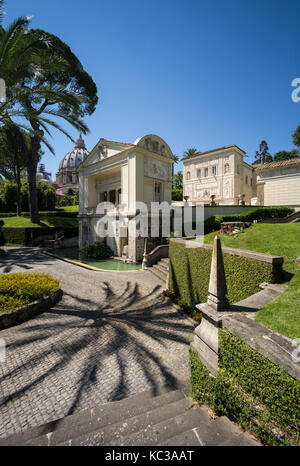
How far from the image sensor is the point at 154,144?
17.5 meters

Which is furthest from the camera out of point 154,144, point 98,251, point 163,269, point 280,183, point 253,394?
point 98,251

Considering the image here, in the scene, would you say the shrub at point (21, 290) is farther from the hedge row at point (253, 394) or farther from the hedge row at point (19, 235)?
the hedge row at point (19, 235)

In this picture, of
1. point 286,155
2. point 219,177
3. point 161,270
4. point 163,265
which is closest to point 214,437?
point 161,270

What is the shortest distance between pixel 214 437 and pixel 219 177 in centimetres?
3284

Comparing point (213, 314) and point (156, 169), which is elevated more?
point (156, 169)

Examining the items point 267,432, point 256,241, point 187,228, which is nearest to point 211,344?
point 267,432

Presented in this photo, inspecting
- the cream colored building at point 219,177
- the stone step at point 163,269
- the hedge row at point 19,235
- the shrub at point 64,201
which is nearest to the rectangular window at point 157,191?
the stone step at point 163,269

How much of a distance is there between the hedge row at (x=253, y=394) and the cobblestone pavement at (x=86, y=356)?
1.30 m

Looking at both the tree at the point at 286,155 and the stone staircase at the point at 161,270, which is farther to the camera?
the tree at the point at 286,155

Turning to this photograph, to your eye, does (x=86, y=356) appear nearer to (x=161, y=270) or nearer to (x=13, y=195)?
(x=161, y=270)

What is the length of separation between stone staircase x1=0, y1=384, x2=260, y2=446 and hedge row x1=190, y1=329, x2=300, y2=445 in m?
0.19

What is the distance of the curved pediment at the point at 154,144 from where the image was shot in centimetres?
1641

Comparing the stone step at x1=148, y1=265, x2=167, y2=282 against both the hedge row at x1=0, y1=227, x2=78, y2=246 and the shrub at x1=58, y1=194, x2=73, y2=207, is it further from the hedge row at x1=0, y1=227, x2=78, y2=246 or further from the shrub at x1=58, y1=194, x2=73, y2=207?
the shrub at x1=58, y1=194, x2=73, y2=207

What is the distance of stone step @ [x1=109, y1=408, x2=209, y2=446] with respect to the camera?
8.28 ft
